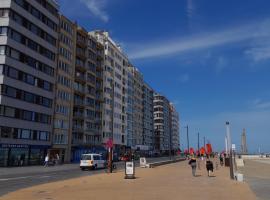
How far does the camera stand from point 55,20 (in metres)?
66.8

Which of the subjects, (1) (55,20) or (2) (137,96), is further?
(2) (137,96)

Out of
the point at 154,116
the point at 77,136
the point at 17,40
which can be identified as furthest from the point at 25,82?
the point at 154,116

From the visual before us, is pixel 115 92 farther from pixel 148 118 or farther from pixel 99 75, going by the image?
pixel 148 118

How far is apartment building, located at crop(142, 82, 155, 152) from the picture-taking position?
143 metres

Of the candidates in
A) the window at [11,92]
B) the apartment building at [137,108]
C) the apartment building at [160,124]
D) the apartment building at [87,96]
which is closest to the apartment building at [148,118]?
the apartment building at [137,108]

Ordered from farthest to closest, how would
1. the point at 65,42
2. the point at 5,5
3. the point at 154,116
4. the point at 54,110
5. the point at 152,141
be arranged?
1. the point at 154,116
2. the point at 152,141
3. the point at 65,42
4. the point at 54,110
5. the point at 5,5

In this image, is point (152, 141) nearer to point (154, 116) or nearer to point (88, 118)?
point (154, 116)

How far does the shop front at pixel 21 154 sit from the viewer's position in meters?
51.4

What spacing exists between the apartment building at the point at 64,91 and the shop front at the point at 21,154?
4.53 m

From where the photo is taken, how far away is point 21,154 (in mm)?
55375

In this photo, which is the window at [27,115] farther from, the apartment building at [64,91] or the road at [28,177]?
the road at [28,177]

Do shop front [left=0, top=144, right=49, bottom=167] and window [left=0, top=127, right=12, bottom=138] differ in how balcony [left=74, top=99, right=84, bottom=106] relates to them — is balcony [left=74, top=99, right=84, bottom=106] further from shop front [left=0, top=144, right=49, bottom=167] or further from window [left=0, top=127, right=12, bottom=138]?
window [left=0, top=127, right=12, bottom=138]

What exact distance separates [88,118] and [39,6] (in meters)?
28.7

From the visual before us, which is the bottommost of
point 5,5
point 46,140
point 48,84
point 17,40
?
point 46,140
